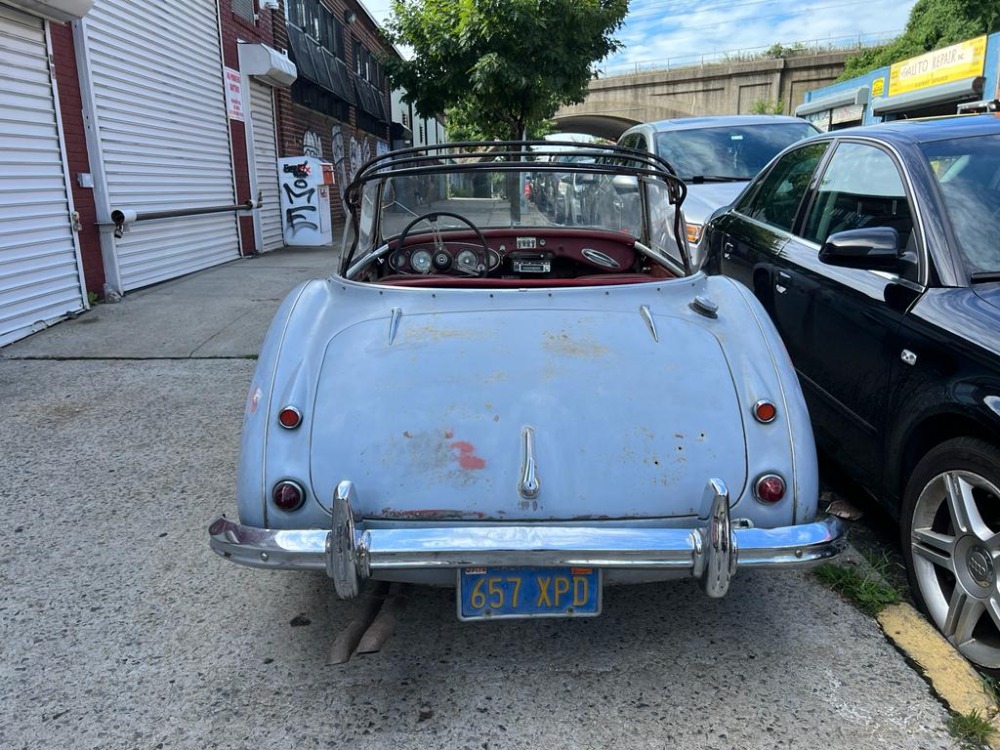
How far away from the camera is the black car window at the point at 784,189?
4.19 metres

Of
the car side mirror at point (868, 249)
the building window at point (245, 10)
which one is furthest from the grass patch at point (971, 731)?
the building window at point (245, 10)

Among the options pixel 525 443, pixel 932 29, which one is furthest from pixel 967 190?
pixel 932 29

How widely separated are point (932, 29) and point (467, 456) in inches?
1596

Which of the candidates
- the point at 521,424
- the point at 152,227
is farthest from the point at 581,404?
the point at 152,227

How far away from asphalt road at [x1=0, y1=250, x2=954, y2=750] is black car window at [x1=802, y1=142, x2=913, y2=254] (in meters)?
1.59

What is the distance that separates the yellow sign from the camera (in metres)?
21.6

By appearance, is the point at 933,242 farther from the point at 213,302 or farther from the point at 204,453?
the point at 213,302

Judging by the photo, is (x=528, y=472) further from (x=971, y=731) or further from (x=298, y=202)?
(x=298, y=202)

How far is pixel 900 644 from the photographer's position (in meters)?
2.51

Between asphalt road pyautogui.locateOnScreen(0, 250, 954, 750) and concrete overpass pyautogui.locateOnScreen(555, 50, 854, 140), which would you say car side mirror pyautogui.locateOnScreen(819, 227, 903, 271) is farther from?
concrete overpass pyautogui.locateOnScreen(555, 50, 854, 140)

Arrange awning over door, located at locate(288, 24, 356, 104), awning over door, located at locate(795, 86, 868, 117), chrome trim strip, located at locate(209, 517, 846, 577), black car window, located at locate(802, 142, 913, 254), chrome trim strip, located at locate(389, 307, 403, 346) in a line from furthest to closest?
awning over door, located at locate(795, 86, 868, 117)
awning over door, located at locate(288, 24, 356, 104)
black car window, located at locate(802, 142, 913, 254)
chrome trim strip, located at locate(389, 307, 403, 346)
chrome trim strip, located at locate(209, 517, 846, 577)

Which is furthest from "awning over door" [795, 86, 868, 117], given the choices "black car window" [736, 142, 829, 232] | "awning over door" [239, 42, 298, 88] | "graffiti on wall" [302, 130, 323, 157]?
"black car window" [736, 142, 829, 232]

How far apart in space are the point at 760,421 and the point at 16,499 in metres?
3.41

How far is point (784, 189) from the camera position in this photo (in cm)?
446
